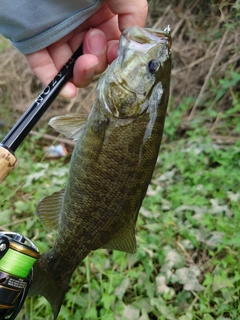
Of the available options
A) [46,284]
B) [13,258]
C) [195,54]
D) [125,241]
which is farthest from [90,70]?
[195,54]

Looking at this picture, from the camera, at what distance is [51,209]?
1914 mm

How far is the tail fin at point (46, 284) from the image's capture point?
1.91m

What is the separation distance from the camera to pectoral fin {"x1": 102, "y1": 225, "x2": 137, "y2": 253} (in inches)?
69.5

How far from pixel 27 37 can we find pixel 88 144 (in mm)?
719

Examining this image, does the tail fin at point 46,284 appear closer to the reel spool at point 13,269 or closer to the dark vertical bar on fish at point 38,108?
the reel spool at point 13,269

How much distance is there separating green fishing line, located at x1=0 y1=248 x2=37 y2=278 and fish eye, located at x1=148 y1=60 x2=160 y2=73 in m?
1.00

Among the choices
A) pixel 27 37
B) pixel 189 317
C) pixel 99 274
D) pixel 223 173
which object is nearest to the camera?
pixel 27 37

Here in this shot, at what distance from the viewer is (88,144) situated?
1726 mm

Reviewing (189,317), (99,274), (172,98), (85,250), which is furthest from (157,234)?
(172,98)

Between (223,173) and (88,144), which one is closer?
(88,144)

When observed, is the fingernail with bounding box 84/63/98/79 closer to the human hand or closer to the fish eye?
the human hand

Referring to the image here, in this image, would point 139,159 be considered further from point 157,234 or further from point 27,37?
point 157,234

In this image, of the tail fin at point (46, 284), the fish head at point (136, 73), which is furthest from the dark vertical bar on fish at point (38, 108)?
the tail fin at point (46, 284)

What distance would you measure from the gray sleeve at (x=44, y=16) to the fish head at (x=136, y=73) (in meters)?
0.33
